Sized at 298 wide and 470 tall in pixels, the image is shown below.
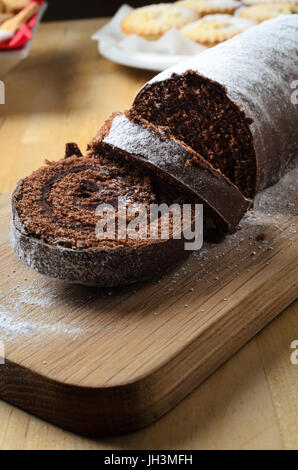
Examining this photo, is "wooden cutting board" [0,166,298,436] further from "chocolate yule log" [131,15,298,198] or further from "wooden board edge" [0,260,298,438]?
"chocolate yule log" [131,15,298,198]

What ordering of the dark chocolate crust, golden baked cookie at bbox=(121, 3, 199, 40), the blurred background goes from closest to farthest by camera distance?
the dark chocolate crust → golden baked cookie at bbox=(121, 3, 199, 40) → the blurred background

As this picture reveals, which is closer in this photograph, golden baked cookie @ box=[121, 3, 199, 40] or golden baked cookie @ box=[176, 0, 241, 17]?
golden baked cookie @ box=[121, 3, 199, 40]

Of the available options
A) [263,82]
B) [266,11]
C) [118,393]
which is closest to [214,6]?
[266,11]

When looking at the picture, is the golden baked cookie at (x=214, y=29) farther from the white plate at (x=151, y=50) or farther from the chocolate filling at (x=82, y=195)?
the chocolate filling at (x=82, y=195)

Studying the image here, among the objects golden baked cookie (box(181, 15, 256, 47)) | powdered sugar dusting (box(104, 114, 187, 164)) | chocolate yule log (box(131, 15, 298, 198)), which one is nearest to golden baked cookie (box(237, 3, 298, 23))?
golden baked cookie (box(181, 15, 256, 47))

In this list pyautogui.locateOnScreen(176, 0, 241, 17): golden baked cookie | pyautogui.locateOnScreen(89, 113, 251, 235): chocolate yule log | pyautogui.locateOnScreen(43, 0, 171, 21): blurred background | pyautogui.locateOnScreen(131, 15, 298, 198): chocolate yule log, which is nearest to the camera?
pyautogui.locateOnScreen(89, 113, 251, 235): chocolate yule log
